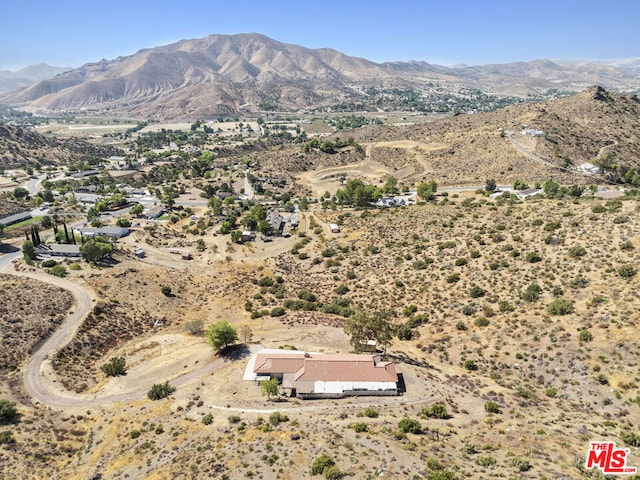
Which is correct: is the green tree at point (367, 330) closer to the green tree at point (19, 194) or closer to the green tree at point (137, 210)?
the green tree at point (137, 210)

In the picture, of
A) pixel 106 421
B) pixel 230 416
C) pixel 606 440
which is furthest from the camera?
pixel 106 421

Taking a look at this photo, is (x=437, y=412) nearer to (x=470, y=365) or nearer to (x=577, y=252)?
(x=470, y=365)

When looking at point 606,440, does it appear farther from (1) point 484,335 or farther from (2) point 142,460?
(2) point 142,460

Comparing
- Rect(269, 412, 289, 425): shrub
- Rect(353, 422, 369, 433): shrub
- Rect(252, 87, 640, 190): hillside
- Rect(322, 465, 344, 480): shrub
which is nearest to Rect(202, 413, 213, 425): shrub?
Rect(269, 412, 289, 425): shrub

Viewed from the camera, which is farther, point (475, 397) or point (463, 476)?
point (475, 397)

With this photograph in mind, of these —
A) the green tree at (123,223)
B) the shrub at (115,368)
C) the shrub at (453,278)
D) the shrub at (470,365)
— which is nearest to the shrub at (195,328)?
the shrub at (115,368)

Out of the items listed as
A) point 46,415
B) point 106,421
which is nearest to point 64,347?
point 46,415
